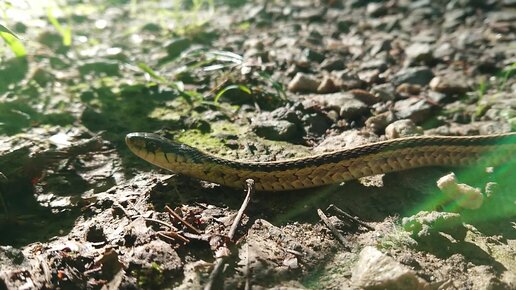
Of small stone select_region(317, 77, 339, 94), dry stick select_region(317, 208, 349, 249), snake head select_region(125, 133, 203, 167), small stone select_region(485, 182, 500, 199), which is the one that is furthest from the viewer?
small stone select_region(317, 77, 339, 94)

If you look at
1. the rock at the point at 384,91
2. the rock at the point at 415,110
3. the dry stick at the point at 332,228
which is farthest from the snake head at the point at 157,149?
the rock at the point at 384,91

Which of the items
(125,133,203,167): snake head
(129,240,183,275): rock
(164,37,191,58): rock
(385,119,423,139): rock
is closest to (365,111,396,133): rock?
(385,119,423,139): rock

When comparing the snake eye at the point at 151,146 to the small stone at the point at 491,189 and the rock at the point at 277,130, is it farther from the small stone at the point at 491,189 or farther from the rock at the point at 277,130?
the small stone at the point at 491,189

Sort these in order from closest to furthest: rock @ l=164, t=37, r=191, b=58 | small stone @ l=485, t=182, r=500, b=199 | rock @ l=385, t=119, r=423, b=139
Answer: small stone @ l=485, t=182, r=500, b=199
rock @ l=385, t=119, r=423, b=139
rock @ l=164, t=37, r=191, b=58

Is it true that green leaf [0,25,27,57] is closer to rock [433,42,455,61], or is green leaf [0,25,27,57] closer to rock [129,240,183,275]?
rock [129,240,183,275]

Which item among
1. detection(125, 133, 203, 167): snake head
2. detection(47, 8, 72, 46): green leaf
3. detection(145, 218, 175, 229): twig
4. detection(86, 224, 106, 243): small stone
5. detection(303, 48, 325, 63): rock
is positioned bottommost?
detection(145, 218, 175, 229): twig

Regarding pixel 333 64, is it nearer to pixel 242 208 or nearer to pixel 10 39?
pixel 242 208
